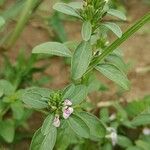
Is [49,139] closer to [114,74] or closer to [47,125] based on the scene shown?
[47,125]

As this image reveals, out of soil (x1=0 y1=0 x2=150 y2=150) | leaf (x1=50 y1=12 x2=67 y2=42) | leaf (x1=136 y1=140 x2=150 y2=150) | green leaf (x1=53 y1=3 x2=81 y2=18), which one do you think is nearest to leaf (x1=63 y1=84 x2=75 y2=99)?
green leaf (x1=53 y1=3 x2=81 y2=18)

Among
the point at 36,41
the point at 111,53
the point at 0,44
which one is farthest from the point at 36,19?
the point at 111,53

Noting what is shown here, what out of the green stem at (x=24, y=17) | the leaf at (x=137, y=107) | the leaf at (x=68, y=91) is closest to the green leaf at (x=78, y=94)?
the leaf at (x=68, y=91)

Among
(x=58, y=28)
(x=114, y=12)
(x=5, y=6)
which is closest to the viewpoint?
(x=114, y=12)

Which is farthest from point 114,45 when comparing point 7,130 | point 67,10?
point 7,130

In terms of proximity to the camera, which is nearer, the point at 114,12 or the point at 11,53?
the point at 114,12

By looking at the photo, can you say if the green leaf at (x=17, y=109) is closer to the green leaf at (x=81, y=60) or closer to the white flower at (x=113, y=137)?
the white flower at (x=113, y=137)

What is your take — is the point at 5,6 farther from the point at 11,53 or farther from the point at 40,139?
the point at 40,139

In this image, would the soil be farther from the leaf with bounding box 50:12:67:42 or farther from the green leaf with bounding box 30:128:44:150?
the green leaf with bounding box 30:128:44:150
